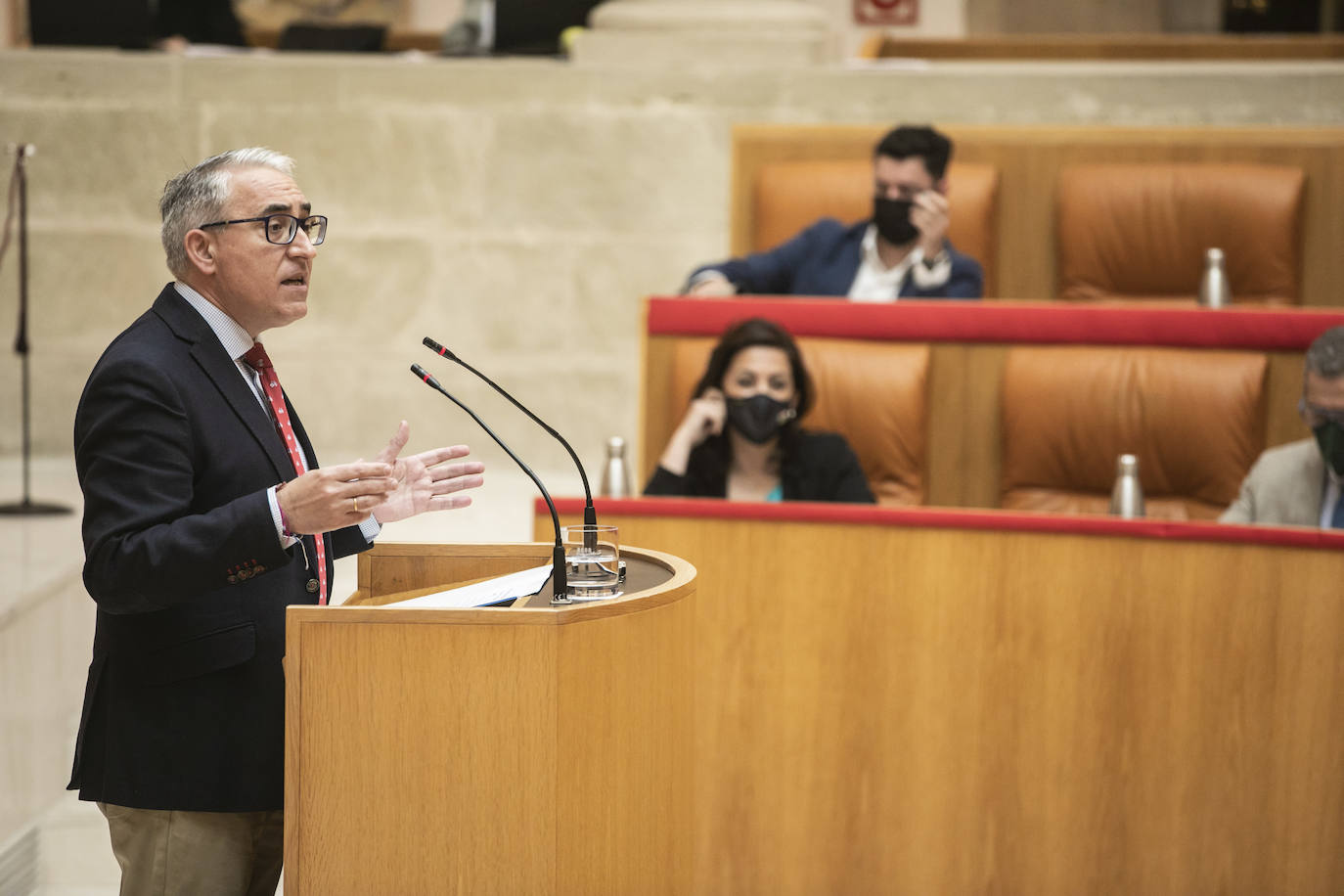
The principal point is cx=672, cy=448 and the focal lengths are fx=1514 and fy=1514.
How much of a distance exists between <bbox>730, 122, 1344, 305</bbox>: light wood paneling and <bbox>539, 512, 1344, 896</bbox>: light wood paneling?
1.77 meters

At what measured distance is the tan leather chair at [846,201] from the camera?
142 inches

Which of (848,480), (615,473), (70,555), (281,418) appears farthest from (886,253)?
(281,418)

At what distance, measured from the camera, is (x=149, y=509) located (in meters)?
1.18

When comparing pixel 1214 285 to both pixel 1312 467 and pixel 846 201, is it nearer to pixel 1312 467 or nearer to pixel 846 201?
pixel 1312 467

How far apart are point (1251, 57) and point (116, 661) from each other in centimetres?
448

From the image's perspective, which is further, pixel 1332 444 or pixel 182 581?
pixel 1332 444

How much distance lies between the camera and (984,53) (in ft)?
16.7

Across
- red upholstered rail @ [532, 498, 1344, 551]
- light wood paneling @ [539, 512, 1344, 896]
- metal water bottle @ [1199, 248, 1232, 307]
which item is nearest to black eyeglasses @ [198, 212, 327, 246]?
red upholstered rail @ [532, 498, 1344, 551]

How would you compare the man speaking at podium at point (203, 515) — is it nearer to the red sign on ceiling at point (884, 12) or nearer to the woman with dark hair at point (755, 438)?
the woman with dark hair at point (755, 438)

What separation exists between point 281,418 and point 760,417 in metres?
1.31

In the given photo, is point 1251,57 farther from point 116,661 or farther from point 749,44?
point 116,661

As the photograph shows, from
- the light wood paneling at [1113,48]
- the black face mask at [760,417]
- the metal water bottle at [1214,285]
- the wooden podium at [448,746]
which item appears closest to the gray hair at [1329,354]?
the metal water bottle at [1214,285]

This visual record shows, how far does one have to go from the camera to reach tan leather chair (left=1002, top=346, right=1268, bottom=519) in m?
2.66

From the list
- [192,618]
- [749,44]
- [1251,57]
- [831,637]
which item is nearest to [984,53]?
[1251,57]
